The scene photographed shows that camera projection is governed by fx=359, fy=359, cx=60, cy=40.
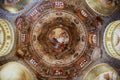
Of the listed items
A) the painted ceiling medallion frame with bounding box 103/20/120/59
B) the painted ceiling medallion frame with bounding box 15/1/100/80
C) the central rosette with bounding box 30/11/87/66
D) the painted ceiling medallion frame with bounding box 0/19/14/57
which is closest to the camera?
the painted ceiling medallion frame with bounding box 103/20/120/59

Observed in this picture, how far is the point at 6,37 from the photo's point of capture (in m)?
20.3

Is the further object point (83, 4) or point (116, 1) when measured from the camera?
point (83, 4)

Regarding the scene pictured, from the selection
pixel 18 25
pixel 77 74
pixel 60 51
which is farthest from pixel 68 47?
pixel 18 25

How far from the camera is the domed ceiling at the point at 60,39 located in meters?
20.4

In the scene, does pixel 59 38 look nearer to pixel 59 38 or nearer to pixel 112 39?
pixel 59 38

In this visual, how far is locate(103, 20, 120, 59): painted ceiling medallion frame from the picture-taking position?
19.7 m

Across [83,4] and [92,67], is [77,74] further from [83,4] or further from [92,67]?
[83,4]

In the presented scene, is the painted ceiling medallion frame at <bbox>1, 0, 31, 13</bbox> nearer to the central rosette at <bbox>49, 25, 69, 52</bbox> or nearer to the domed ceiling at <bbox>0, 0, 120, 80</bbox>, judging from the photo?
the domed ceiling at <bbox>0, 0, 120, 80</bbox>

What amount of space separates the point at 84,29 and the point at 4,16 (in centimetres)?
501

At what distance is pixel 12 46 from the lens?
21.0m

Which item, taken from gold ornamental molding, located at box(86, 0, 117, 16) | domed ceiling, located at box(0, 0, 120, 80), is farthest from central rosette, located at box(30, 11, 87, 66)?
gold ornamental molding, located at box(86, 0, 117, 16)

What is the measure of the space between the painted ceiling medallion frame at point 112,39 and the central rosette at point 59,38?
1687 millimetres

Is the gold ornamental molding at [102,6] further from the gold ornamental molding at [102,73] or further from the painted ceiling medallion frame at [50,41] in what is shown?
the gold ornamental molding at [102,73]

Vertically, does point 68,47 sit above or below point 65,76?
above
